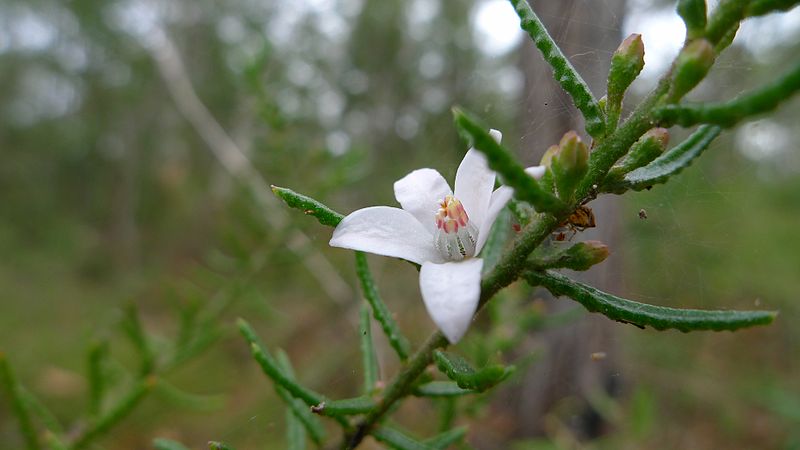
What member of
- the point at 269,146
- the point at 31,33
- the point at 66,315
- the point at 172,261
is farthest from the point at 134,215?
the point at 269,146

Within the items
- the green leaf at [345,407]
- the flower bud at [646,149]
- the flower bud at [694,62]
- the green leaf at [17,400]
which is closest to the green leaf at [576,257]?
the flower bud at [646,149]

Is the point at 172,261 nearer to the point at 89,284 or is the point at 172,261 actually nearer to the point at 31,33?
the point at 89,284

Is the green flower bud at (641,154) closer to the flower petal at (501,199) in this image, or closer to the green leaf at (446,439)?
the flower petal at (501,199)

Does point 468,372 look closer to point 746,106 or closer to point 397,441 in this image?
point 397,441

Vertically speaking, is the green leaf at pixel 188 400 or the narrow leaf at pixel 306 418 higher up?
the green leaf at pixel 188 400

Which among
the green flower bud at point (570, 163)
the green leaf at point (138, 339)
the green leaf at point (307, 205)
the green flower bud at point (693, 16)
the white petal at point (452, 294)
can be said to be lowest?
the white petal at point (452, 294)

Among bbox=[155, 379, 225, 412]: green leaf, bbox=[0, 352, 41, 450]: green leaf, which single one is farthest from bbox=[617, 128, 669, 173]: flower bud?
bbox=[155, 379, 225, 412]: green leaf

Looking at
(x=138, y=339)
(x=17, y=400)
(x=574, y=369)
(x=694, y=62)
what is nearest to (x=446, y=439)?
(x=694, y=62)
